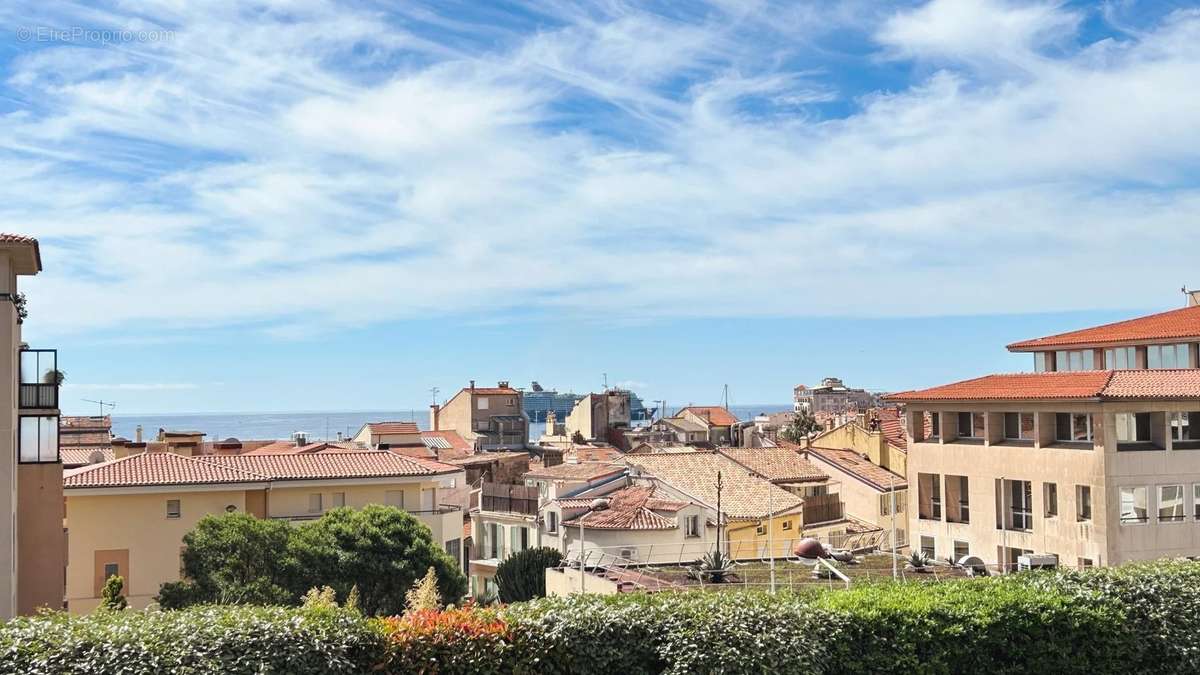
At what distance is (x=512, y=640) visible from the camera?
12.8m

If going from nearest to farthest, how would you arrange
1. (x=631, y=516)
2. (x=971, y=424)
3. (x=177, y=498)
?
(x=971, y=424) → (x=177, y=498) → (x=631, y=516)

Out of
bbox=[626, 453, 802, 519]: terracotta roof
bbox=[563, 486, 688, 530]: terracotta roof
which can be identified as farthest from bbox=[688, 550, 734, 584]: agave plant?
bbox=[626, 453, 802, 519]: terracotta roof

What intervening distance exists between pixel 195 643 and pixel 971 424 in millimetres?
28561

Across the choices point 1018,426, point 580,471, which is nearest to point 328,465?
point 580,471

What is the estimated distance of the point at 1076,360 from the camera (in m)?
40.2

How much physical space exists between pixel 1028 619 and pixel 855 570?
11677 millimetres

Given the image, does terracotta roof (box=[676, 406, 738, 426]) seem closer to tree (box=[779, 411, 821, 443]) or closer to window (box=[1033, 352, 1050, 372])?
tree (box=[779, 411, 821, 443])

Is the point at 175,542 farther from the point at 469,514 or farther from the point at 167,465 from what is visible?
the point at 469,514

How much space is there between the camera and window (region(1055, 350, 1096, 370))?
129 ft

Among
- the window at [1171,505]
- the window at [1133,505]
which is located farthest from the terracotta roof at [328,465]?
the window at [1171,505]

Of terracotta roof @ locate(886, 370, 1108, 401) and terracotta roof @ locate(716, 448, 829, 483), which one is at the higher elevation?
terracotta roof @ locate(886, 370, 1108, 401)

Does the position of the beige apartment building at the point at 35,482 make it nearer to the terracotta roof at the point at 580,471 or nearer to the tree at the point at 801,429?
Result: the terracotta roof at the point at 580,471

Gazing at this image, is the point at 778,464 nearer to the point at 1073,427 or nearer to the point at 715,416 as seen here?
the point at 1073,427

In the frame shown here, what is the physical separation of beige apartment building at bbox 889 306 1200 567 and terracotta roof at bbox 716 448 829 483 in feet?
44.6
